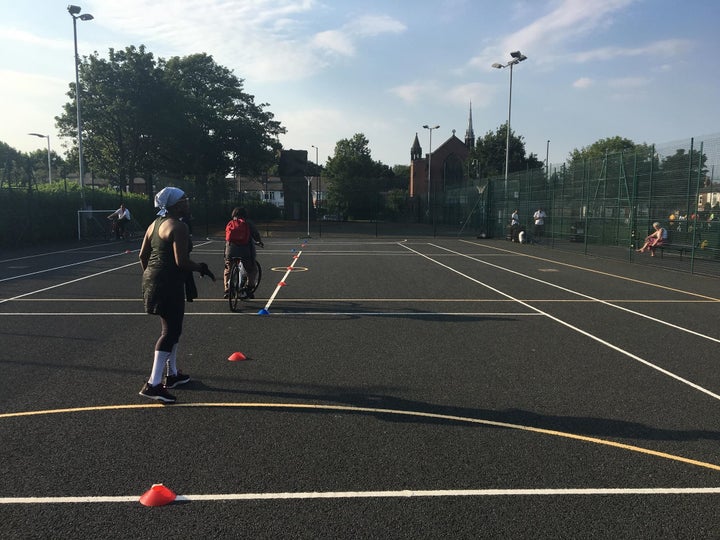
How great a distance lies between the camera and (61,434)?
4.30m

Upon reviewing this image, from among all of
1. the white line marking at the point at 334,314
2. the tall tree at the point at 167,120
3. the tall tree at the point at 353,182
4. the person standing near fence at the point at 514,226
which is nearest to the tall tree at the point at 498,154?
the tall tree at the point at 353,182

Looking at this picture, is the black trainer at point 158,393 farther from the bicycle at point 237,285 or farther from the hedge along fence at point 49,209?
the hedge along fence at point 49,209

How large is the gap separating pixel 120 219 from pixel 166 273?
23.2m

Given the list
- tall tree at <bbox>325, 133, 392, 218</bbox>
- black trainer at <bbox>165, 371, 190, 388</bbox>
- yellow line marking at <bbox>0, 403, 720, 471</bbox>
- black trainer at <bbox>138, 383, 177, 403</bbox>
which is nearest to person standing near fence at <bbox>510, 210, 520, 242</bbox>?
tall tree at <bbox>325, 133, 392, 218</bbox>

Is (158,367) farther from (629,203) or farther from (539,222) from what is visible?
(539,222)

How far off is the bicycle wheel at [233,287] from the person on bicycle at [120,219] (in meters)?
18.3

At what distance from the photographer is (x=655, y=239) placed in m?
18.3

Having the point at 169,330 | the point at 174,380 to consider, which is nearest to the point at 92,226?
the point at 174,380

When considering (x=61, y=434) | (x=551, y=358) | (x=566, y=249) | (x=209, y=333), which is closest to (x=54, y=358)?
(x=209, y=333)

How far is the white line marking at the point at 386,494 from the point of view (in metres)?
3.33

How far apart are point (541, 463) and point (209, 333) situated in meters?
5.34

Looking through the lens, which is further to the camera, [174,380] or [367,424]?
[174,380]

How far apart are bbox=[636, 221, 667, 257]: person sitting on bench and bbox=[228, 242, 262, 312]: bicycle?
A: 14194 mm

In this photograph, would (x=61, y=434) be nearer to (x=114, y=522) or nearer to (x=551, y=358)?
(x=114, y=522)
